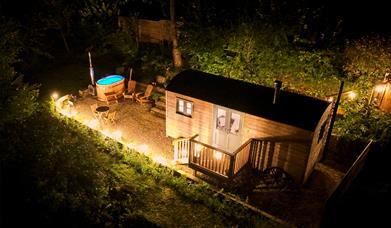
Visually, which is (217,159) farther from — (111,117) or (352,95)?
(352,95)

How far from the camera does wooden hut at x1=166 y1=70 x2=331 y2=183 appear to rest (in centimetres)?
1166

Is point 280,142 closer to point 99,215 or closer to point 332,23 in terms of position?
point 99,215

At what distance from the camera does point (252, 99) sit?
41.4ft

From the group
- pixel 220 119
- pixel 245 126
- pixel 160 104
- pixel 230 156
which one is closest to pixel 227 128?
pixel 220 119

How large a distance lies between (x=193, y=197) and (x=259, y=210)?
2304 millimetres

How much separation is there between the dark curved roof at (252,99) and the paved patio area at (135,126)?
2.72m

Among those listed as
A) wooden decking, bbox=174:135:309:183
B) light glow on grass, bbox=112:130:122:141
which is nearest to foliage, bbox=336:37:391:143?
wooden decking, bbox=174:135:309:183

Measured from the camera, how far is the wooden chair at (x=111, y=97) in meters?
18.1

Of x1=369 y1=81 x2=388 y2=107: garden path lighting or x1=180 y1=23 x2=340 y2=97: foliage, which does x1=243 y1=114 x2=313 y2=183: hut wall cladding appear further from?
x1=369 y1=81 x2=388 y2=107: garden path lighting

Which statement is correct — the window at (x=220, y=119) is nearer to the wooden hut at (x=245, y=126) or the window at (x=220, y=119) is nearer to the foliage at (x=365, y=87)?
the wooden hut at (x=245, y=126)

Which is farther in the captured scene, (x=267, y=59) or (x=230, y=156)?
(x=267, y=59)

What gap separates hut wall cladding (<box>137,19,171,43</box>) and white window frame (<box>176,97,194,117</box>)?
10.2 metres

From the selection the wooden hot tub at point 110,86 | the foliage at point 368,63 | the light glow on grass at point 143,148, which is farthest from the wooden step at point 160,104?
the foliage at point 368,63

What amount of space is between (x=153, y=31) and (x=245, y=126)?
45.0ft
